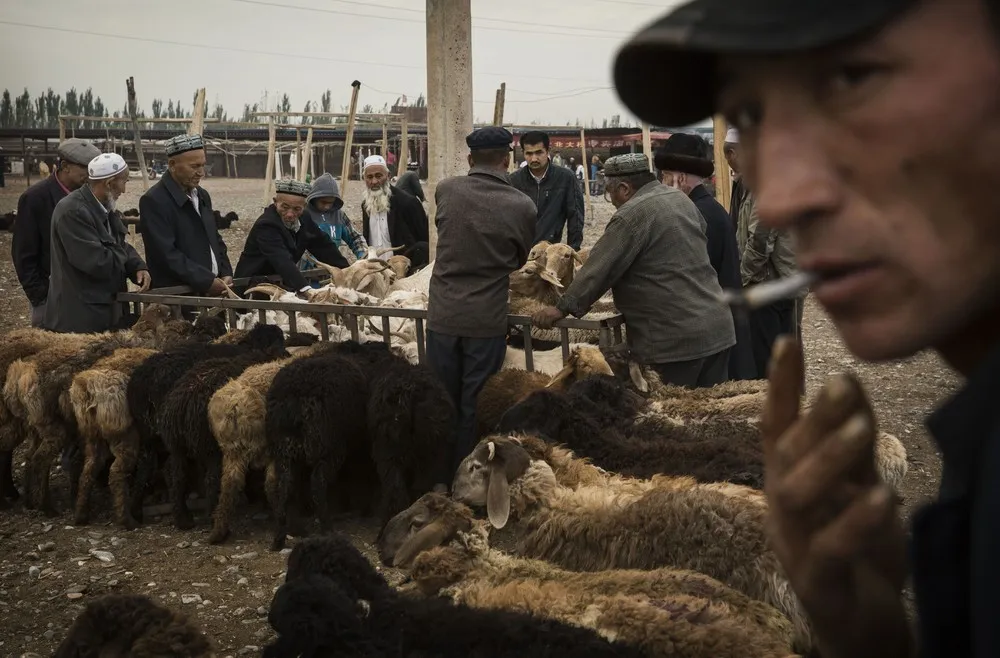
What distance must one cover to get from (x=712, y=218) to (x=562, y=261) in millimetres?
1374

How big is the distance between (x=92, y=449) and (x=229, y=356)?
1.15 meters

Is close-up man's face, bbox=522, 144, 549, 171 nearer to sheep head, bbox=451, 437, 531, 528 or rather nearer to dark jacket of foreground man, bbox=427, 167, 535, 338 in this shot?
dark jacket of foreground man, bbox=427, 167, 535, 338

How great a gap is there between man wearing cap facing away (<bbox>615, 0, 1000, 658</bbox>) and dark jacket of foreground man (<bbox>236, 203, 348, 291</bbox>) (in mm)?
7786

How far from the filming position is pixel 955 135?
25.6 inches

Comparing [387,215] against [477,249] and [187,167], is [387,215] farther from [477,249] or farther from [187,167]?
[477,249]

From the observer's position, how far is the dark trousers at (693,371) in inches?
247

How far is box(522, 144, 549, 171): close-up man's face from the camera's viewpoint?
33.1ft

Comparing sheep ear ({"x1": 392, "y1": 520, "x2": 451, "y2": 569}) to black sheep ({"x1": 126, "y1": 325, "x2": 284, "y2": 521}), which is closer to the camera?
sheep ear ({"x1": 392, "y1": 520, "x2": 451, "y2": 569})

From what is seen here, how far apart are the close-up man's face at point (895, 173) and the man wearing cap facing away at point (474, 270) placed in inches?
223

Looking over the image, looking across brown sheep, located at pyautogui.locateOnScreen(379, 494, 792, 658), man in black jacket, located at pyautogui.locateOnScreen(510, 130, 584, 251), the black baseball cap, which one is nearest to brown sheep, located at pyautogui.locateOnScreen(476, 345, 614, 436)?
brown sheep, located at pyautogui.locateOnScreen(379, 494, 792, 658)

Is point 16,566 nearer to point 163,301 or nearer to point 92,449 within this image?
point 92,449

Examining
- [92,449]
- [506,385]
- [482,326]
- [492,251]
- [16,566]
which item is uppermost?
[492,251]

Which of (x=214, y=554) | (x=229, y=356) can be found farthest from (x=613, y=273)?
(x=214, y=554)

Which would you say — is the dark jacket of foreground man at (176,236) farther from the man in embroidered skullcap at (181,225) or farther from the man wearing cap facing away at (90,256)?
the man wearing cap facing away at (90,256)
